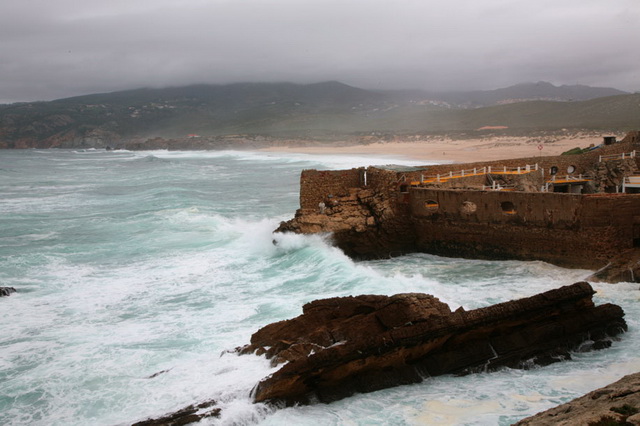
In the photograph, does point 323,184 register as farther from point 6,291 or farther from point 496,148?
point 496,148

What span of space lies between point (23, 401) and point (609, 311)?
10.0 m

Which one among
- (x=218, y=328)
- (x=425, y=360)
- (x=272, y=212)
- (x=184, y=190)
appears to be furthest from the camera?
(x=184, y=190)

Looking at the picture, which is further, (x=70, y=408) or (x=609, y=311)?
(x=609, y=311)

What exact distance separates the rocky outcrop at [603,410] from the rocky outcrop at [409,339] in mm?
2704

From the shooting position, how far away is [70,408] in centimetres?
895

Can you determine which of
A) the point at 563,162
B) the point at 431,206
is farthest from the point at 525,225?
the point at 563,162

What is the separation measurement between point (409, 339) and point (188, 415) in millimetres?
3458

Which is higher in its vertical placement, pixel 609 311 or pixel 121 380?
pixel 609 311

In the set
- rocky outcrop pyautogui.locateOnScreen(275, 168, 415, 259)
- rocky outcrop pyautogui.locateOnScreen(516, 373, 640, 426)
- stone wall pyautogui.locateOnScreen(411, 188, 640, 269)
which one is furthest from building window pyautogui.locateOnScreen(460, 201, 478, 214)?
rocky outcrop pyautogui.locateOnScreen(516, 373, 640, 426)

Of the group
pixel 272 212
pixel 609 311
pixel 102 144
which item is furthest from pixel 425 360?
pixel 102 144

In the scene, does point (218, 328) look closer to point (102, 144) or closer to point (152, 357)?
point (152, 357)

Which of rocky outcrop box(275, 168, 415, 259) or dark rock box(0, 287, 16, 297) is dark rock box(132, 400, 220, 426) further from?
rocky outcrop box(275, 168, 415, 259)

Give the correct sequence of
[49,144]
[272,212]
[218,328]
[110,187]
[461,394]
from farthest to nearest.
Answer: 1. [49,144]
2. [110,187]
3. [272,212]
4. [218,328]
5. [461,394]

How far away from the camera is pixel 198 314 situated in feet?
42.5
